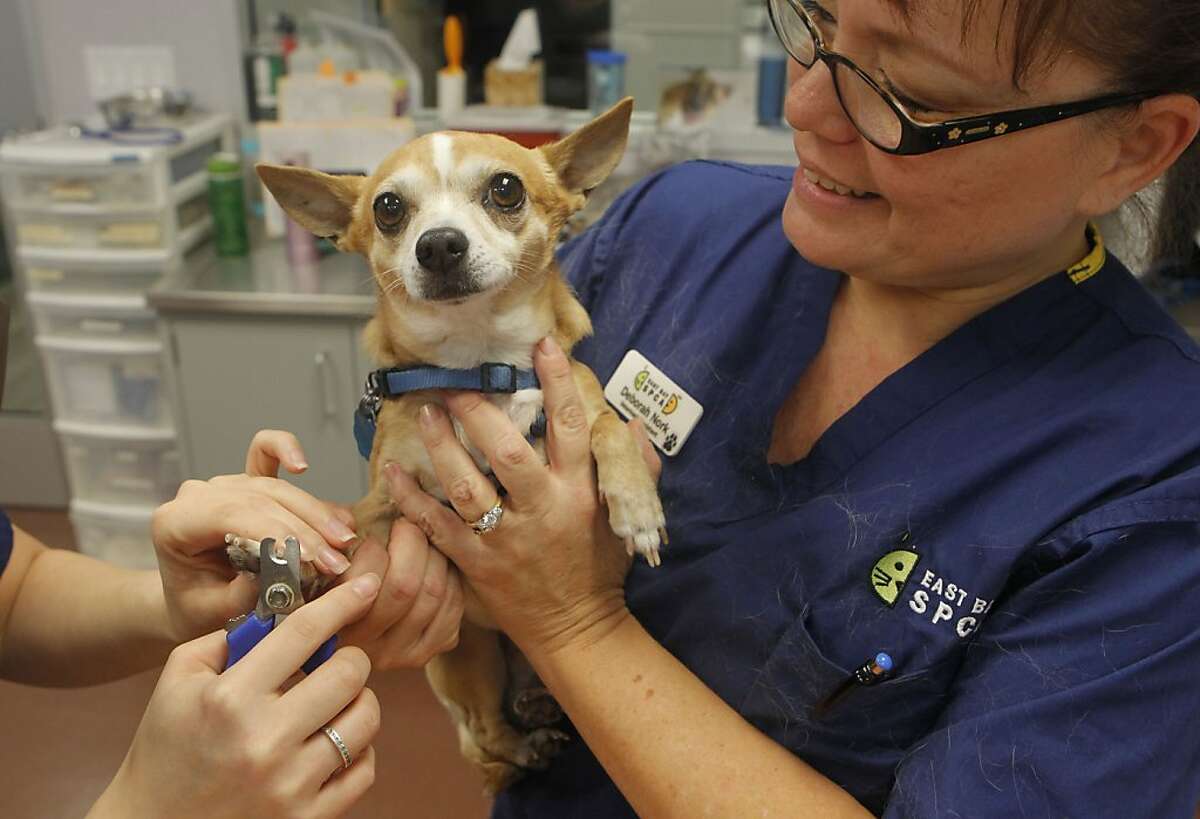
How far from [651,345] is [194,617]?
1.90 feet

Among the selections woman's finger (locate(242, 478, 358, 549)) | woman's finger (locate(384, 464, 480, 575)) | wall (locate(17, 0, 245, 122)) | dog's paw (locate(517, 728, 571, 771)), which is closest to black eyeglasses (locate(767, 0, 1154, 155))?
woman's finger (locate(384, 464, 480, 575))

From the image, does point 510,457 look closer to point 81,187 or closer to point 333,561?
point 333,561

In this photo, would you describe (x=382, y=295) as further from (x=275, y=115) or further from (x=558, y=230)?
(x=275, y=115)

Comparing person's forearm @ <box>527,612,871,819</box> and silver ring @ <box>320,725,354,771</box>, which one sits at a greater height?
silver ring @ <box>320,725,354,771</box>

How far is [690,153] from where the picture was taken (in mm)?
2707

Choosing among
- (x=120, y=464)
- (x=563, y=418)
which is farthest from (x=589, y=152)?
(x=120, y=464)

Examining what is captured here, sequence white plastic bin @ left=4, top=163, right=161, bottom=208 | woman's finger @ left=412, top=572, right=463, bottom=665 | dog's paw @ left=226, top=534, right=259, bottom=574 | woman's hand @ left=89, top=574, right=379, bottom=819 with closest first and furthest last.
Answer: woman's hand @ left=89, top=574, right=379, bottom=819, dog's paw @ left=226, top=534, right=259, bottom=574, woman's finger @ left=412, top=572, right=463, bottom=665, white plastic bin @ left=4, top=163, right=161, bottom=208

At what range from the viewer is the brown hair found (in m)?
0.74

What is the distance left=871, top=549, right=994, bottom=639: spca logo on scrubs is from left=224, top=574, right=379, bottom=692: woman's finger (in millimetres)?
474

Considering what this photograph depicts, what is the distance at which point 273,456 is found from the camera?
107 cm

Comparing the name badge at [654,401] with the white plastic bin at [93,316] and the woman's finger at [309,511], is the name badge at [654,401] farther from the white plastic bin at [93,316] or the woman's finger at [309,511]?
the white plastic bin at [93,316]

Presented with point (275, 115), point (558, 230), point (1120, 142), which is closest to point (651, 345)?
point (558, 230)

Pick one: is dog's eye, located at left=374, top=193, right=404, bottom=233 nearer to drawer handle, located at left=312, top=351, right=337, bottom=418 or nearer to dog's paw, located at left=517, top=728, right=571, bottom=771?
dog's paw, located at left=517, top=728, right=571, bottom=771

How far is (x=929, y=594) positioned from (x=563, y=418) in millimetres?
392
